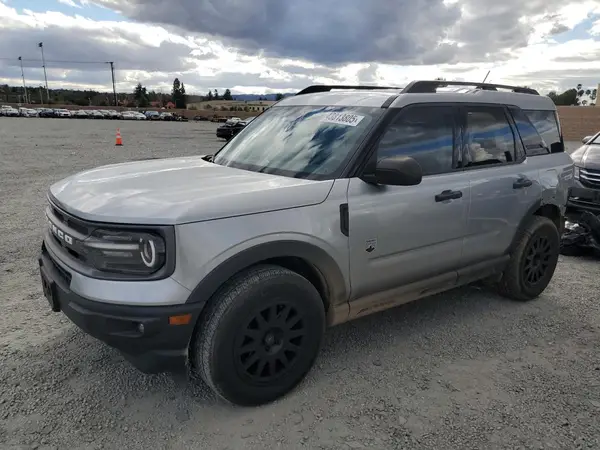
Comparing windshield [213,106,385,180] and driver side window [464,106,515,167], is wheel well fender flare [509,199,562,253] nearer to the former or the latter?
driver side window [464,106,515,167]

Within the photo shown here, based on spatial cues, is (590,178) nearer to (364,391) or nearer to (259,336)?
(364,391)

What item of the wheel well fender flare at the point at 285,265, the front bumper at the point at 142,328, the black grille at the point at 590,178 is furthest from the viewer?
the black grille at the point at 590,178

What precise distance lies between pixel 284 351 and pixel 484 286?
110 inches

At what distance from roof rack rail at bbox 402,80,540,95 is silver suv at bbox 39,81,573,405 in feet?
0.06

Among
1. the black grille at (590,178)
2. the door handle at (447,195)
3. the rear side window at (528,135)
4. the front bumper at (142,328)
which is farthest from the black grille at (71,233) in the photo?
the black grille at (590,178)

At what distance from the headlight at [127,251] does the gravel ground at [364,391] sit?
3.01ft

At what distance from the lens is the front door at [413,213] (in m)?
3.13

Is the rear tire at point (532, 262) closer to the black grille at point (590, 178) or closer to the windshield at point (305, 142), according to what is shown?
the windshield at point (305, 142)

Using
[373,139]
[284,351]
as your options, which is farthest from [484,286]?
[284,351]

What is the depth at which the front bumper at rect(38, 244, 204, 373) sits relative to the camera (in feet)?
7.98

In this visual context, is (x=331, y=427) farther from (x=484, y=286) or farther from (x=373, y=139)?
(x=484, y=286)

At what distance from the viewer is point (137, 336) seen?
2463 mm

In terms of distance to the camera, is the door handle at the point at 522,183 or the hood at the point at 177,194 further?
the door handle at the point at 522,183

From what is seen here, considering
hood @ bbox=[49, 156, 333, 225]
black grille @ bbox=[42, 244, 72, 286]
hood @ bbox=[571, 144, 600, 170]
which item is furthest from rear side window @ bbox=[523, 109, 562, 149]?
black grille @ bbox=[42, 244, 72, 286]
